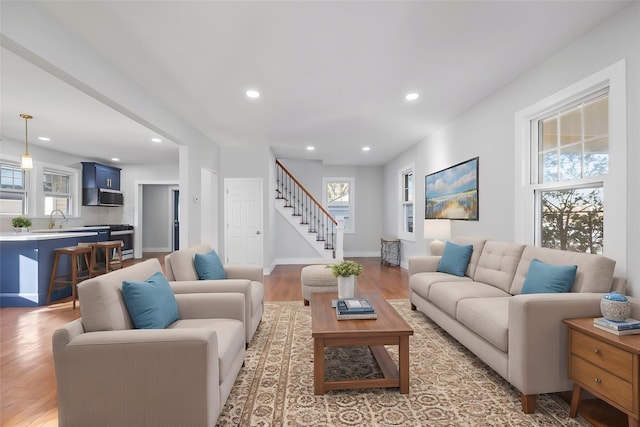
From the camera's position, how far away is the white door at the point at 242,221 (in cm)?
654

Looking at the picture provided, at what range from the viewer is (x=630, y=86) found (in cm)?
218

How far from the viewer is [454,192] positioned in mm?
4703

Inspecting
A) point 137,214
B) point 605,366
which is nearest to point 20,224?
point 137,214

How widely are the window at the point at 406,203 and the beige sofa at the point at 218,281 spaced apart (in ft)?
15.2

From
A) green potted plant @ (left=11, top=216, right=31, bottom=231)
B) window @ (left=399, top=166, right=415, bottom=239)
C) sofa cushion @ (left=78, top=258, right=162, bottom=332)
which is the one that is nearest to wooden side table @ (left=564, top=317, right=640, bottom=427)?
sofa cushion @ (left=78, top=258, right=162, bottom=332)

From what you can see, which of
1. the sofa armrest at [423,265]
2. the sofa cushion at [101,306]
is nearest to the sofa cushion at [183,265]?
the sofa cushion at [101,306]

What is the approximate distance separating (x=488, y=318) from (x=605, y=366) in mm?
677

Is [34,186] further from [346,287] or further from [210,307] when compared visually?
[346,287]

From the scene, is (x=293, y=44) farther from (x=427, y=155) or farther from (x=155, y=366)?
(x=427, y=155)

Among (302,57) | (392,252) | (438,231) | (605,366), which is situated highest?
(302,57)

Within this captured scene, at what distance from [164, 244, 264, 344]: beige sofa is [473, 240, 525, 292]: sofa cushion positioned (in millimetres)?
2380

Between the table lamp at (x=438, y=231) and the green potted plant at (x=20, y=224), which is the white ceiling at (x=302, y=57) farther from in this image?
the green potted plant at (x=20, y=224)

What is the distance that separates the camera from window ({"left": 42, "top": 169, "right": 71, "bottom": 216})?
21.8ft

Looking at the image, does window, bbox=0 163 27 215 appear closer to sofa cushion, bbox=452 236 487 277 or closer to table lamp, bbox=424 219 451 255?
table lamp, bbox=424 219 451 255
